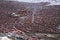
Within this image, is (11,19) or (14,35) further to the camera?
(11,19)

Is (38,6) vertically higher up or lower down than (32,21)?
higher up

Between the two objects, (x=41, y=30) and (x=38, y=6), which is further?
(x=38, y=6)

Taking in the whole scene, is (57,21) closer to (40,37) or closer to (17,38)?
(40,37)

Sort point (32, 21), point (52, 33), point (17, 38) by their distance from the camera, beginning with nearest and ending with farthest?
point (17, 38)
point (52, 33)
point (32, 21)

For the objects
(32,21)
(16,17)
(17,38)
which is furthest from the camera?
(16,17)

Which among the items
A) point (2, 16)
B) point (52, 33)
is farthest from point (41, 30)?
point (2, 16)

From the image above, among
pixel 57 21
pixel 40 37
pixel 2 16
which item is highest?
pixel 2 16

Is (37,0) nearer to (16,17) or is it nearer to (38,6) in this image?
(38,6)

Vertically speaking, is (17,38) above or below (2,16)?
below

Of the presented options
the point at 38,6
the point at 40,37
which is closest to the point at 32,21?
the point at 40,37
